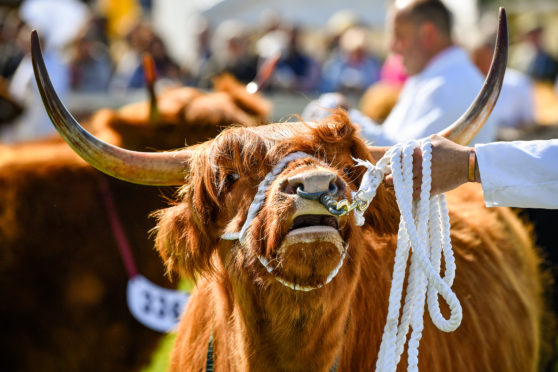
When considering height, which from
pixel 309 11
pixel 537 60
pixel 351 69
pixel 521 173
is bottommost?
pixel 537 60

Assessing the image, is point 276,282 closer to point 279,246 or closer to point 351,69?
point 279,246

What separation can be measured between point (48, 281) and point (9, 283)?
239 millimetres

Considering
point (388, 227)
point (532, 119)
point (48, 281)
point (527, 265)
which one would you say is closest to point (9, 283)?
point (48, 281)

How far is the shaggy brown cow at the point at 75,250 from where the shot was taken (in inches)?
182

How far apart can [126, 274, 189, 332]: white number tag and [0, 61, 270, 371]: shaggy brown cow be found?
0.23 ft

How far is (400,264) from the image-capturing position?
9.03 feet

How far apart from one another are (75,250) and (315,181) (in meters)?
2.92

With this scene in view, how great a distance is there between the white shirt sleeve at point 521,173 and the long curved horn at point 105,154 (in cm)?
120

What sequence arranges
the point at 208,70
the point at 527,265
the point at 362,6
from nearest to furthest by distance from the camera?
the point at 527,265, the point at 208,70, the point at 362,6

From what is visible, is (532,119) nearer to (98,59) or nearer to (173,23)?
(98,59)

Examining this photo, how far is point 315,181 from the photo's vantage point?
2295 mm

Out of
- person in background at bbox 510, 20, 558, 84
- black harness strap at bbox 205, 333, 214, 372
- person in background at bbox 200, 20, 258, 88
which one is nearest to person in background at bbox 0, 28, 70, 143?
person in background at bbox 200, 20, 258, 88

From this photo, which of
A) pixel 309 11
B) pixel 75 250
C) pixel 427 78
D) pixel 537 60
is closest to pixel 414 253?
pixel 427 78

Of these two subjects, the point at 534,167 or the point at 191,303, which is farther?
the point at 191,303
